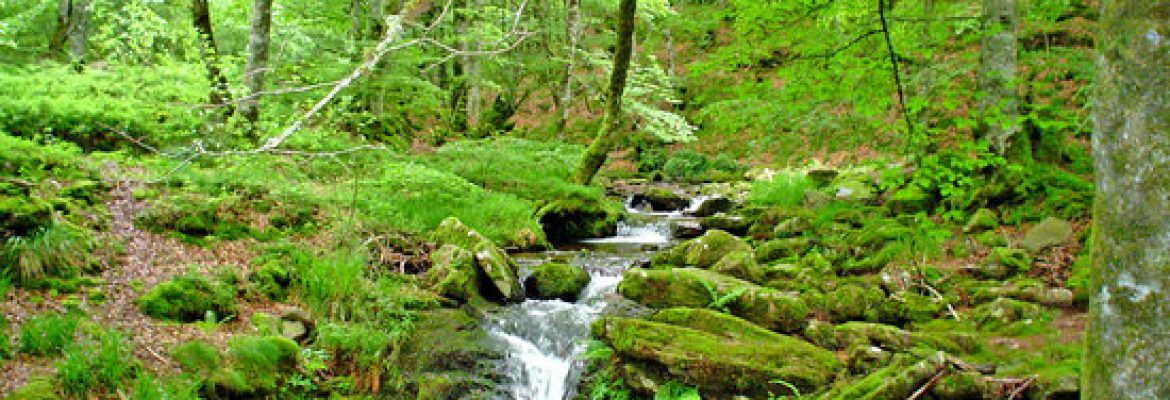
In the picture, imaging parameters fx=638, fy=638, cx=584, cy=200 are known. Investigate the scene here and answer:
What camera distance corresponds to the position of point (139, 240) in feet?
19.6

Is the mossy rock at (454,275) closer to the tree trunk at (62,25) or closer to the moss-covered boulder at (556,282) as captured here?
the moss-covered boulder at (556,282)

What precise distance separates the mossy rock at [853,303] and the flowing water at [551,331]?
2.30 m

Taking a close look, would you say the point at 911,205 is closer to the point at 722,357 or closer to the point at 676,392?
the point at 722,357

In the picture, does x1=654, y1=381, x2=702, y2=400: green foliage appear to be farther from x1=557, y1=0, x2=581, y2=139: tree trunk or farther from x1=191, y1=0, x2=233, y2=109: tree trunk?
x1=557, y1=0, x2=581, y2=139: tree trunk

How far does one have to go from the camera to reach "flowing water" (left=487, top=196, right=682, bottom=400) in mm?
5605

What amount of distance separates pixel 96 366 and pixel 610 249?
693 centimetres

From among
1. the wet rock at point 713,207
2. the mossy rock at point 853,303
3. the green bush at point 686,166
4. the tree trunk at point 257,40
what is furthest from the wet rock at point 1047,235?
the green bush at point 686,166

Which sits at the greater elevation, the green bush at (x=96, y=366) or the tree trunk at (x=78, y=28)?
the tree trunk at (x=78, y=28)

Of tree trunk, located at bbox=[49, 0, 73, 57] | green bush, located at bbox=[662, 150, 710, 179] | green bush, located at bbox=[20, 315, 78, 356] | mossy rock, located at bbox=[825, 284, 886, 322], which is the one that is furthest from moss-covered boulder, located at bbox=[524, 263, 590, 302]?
tree trunk, located at bbox=[49, 0, 73, 57]

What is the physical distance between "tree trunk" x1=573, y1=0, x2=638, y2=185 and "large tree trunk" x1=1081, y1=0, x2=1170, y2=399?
556 centimetres

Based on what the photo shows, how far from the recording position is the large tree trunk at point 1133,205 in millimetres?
2350

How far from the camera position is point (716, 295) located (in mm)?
6285

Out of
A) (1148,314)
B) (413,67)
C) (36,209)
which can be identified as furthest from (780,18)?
(413,67)

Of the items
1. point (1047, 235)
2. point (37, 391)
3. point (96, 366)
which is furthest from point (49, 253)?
point (1047, 235)
